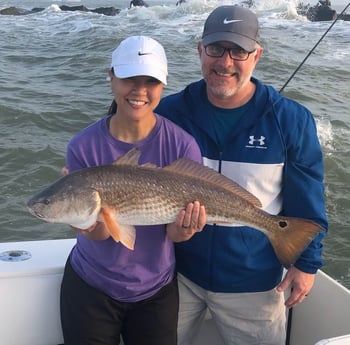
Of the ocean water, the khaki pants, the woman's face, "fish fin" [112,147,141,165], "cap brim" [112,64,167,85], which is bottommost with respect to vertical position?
the ocean water

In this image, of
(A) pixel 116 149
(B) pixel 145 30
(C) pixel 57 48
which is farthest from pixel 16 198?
(B) pixel 145 30

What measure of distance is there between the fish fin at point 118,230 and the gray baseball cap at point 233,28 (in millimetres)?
1151

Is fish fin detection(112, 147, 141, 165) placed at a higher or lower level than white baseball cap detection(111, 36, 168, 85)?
lower

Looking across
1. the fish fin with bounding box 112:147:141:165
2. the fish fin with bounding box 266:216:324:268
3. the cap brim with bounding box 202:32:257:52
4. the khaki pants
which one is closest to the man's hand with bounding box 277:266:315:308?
the khaki pants

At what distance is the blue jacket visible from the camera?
2984mm

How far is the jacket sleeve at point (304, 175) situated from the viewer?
2971 mm

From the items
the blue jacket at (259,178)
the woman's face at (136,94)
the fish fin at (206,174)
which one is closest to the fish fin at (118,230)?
the fish fin at (206,174)

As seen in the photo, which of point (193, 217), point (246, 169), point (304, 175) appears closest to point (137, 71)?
point (193, 217)

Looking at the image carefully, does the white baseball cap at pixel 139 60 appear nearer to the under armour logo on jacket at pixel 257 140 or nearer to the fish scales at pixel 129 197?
the fish scales at pixel 129 197

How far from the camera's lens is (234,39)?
295 centimetres

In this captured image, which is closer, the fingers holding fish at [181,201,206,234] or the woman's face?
the fingers holding fish at [181,201,206,234]

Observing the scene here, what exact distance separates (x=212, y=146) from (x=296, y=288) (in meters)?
0.93

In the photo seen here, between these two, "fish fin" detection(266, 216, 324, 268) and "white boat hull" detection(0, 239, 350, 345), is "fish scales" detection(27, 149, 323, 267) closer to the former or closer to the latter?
"fish fin" detection(266, 216, 324, 268)

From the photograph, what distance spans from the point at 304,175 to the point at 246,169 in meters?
0.31
